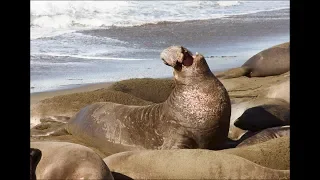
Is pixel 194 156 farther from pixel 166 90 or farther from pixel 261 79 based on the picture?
pixel 261 79

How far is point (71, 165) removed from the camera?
3.17 metres

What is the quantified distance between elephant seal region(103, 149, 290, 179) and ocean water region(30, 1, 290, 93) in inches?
246

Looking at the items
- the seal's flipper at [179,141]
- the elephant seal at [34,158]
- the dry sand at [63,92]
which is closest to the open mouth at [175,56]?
the seal's flipper at [179,141]

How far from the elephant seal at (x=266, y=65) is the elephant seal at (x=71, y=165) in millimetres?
6631

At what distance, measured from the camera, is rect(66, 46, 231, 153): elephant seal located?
5.38m

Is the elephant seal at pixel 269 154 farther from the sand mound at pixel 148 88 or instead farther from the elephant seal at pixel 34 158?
the sand mound at pixel 148 88

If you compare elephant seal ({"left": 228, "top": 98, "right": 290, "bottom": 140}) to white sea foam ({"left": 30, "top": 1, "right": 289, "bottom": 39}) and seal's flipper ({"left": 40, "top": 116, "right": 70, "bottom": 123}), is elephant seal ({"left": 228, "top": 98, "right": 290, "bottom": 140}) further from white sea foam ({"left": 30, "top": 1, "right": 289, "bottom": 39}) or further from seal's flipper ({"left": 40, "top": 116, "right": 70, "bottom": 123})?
white sea foam ({"left": 30, "top": 1, "right": 289, "bottom": 39})

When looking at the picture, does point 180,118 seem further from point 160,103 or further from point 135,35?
point 135,35

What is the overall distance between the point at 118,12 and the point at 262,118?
1489cm

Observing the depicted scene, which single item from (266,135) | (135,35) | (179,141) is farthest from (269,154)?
(135,35)

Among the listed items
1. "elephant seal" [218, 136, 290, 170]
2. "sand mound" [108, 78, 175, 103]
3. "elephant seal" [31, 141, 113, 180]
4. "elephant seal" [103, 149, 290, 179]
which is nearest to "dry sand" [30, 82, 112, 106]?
"sand mound" [108, 78, 175, 103]
